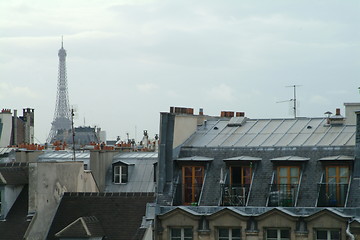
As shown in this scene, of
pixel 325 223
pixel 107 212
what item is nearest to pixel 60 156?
pixel 107 212

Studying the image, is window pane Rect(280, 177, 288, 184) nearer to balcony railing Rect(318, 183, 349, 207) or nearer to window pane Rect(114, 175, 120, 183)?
balcony railing Rect(318, 183, 349, 207)

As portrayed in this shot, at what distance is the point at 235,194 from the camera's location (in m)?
46.4

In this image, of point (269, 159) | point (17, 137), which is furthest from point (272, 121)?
point (17, 137)

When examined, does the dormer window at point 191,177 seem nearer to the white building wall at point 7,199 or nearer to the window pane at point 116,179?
the white building wall at point 7,199

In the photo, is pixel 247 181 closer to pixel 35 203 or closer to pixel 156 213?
pixel 156 213

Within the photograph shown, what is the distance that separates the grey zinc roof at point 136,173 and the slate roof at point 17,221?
69.1 ft

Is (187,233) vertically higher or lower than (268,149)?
lower

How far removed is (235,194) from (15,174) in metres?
11.3

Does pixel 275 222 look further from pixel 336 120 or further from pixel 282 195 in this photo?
pixel 336 120

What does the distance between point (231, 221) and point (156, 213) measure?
11.0 ft

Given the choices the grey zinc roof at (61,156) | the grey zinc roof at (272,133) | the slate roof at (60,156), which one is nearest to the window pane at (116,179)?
the slate roof at (60,156)

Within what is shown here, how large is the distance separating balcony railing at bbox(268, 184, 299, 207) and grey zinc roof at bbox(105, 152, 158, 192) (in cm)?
2746

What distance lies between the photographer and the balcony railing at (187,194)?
47312 mm

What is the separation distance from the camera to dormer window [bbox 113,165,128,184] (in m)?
73.9
